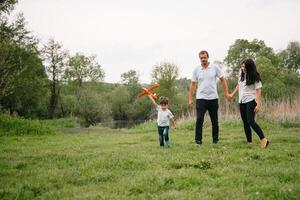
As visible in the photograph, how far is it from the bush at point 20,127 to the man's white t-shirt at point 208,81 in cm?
1017

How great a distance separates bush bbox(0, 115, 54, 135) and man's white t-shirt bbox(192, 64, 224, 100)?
33.4ft

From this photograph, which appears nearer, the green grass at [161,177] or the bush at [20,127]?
the green grass at [161,177]

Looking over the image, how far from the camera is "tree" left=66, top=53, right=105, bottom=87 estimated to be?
61562 mm

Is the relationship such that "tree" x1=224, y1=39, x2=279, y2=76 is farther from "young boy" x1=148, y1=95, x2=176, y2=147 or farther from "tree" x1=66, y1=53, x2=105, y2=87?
"young boy" x1=148, y1=95, x2=176, y2=147

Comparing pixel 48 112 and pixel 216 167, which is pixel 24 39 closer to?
pixel 48 112

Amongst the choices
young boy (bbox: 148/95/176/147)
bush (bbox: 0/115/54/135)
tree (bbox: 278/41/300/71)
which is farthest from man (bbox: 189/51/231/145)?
tree (bbox: 278/41/300/71)

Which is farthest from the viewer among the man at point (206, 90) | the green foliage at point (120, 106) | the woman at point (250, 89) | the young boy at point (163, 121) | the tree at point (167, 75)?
the green foliage at point (120, 106)

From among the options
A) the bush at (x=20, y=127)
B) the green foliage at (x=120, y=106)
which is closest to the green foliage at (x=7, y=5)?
the bush at (x=20, y=127)

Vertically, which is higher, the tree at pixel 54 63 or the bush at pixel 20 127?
the tree at pixel 54 63

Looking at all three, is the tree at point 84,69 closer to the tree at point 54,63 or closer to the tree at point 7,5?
the tree at point 54,63

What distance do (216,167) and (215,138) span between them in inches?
142

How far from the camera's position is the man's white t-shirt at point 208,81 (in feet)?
28.8

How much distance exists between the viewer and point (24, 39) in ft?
106

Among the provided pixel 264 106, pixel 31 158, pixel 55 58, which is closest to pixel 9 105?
pixel 55 58
